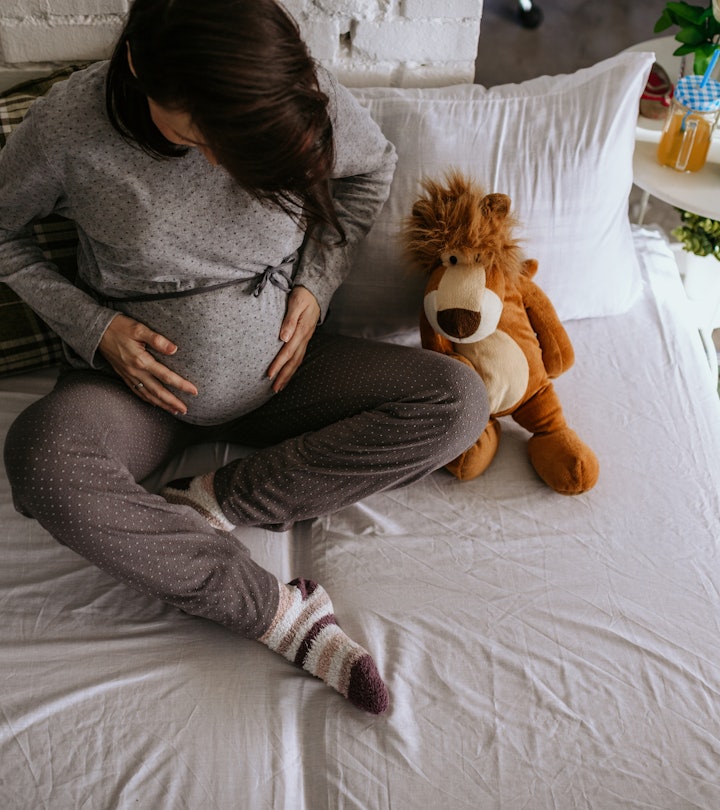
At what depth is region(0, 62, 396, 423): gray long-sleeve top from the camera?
971 millimetres

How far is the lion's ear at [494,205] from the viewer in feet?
3.59

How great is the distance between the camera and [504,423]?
1258mm

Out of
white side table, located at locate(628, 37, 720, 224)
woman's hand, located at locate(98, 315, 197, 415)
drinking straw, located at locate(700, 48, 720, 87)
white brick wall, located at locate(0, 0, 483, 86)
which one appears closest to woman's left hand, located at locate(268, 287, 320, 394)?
woman's hand, located at locate(98, 315, 197, 415)

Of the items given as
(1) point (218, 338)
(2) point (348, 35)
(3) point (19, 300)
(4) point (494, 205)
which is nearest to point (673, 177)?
(4) point (494, 205)

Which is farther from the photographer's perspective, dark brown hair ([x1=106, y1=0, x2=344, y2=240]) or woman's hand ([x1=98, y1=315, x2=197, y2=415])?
woman's hand ([x1=98, y1=315, x2=197, y2=415])

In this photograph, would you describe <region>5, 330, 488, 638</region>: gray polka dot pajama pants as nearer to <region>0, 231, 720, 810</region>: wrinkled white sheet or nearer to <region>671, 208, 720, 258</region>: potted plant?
<region>0, 231, 720, 810</region>: wrinkled white sheet

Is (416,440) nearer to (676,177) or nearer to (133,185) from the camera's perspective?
(133,185)

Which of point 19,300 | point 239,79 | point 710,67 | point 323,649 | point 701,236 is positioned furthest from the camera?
point 701,236

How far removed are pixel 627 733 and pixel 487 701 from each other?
0.51ft

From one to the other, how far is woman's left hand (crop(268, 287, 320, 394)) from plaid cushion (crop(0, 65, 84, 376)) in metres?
0.35

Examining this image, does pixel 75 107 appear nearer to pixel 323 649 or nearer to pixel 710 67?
pixel 323 649

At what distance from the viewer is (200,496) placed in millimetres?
→ 1080

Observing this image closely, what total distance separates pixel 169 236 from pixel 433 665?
0.61 meters

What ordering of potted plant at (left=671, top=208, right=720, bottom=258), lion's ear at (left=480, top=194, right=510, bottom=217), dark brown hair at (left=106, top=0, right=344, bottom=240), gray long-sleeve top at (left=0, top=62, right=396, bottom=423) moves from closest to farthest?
1. dark brown hair at (left=106, top=0, right=344, bottom=240)
2. gray long-sleeve top at (left=0, top=62, right=396, bottom=423)
3. lion's ear at (left=480, top=194, right=510, bottom=217)
4. potted plant at (left=671, top=208, right=720, bottom=258)
